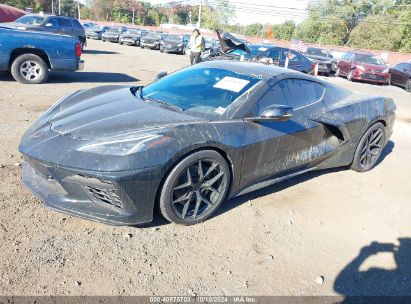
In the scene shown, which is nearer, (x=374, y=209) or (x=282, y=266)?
(x=282, y=266)

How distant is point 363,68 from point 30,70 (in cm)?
1450

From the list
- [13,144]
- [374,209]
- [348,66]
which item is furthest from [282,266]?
[348,66]

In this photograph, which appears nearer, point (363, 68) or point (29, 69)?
point (29, 69)

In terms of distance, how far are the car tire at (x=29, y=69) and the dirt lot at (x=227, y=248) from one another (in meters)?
4.92

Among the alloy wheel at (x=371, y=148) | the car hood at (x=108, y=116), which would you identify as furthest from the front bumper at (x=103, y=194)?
the alloy wheel at (x=371, y=148)

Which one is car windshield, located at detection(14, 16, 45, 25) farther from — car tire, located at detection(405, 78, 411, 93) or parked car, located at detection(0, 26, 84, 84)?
car tire, located at detection(405, 78, 411, 93)

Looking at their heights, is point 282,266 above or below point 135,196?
below

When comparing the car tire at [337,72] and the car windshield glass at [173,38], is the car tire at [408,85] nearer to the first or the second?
the car tire at [337,72]

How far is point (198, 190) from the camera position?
3.14 meters

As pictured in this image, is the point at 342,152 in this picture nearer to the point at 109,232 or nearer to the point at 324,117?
the point at 324,117

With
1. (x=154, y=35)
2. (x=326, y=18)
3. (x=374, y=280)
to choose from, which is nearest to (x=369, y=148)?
(x=374, y=280)

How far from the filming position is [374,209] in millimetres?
4000

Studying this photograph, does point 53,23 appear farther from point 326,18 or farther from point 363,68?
point 326,18

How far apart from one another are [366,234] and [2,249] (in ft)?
10.4
